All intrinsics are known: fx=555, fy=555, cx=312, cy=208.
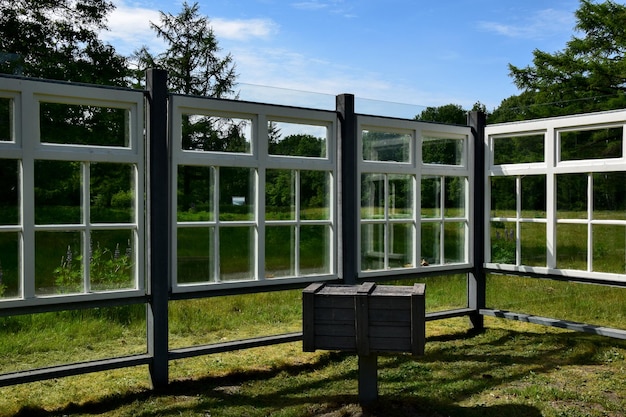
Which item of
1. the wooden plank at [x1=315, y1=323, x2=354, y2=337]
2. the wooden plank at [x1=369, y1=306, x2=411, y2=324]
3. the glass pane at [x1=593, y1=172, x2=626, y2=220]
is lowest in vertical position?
the wooden plank at [x1=315, y1=323, x2=354, y2=337]

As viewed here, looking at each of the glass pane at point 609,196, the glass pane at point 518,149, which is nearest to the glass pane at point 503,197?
the glass pane at point 518,149

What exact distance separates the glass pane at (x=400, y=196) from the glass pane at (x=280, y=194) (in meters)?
1.27

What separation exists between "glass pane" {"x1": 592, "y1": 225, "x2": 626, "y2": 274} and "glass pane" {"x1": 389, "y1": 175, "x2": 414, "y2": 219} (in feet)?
6.32

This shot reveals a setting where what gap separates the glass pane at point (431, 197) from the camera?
21.2 ft

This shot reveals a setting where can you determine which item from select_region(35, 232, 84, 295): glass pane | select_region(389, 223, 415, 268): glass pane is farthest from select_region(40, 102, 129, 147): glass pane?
select_region(389, 223, 415, 268): glass pane

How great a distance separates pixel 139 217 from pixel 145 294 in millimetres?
640

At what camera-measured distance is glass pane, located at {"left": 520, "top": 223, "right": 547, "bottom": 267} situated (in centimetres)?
618

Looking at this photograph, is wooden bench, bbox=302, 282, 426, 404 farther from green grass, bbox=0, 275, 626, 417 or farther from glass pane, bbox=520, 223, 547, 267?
glass pane, bbox=520, 223, 547, 267

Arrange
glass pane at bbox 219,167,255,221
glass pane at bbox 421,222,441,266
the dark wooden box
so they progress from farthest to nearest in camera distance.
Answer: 1. glass pane at bbox 421,222,441,266
2. glass pane at bbox 219,167,255,221
3. the dark wooden box

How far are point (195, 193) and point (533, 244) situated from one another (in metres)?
3.83

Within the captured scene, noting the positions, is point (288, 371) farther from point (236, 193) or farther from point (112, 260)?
point (112, 260)

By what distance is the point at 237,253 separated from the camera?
5133 mm

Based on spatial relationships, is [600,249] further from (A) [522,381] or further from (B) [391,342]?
(B) [391,342]

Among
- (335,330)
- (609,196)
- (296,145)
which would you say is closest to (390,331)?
(335,330)
